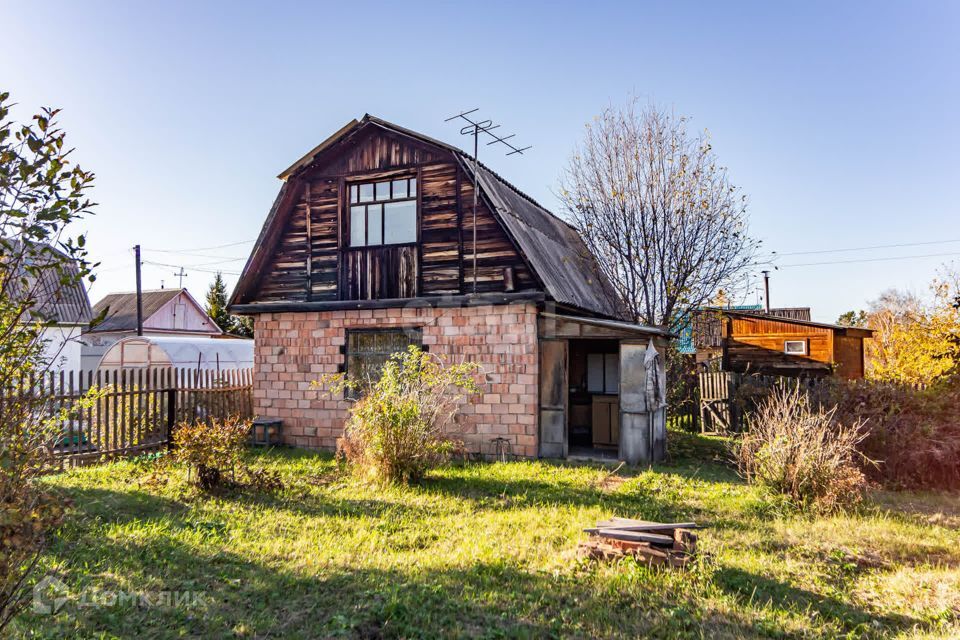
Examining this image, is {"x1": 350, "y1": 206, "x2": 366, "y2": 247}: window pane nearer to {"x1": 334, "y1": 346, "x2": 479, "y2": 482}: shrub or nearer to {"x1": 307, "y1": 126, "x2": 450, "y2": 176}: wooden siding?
{"x1": 307, "y1": 126, "x2": 450, "y2": 176}: wooden siding

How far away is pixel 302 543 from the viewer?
535cm

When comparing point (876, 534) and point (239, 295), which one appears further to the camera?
point (239, 295)

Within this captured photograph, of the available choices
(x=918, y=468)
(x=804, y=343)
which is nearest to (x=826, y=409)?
(x=918, y=468)

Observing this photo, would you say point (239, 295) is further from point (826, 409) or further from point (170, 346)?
point (826, 409)

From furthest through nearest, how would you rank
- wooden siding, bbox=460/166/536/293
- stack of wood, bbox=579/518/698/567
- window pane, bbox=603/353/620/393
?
window pane, bbox=603/353/620/393
wooden siding, bbox=460/166/536/293
stack of wood, bbox=579/518/698/567

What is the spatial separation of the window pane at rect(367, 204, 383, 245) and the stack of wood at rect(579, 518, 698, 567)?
8073mm

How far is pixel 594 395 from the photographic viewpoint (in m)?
12.2

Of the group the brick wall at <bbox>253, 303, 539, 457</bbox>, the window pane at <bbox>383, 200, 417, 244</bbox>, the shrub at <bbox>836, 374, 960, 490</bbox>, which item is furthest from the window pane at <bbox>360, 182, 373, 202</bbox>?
the shrub at <bbox>836, 374, 960, 490</bbox>

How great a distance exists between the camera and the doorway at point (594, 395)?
11719 mm

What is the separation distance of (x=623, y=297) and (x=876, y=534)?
26.8 ft

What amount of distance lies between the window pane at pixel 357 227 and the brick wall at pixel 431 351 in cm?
152

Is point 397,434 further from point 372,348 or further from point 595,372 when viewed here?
point 595,372

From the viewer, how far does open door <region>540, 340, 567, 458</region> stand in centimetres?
1009

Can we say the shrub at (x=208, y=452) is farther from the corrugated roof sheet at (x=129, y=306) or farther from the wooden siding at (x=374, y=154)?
the corrugated roof sheet at (x=129, y=306)
